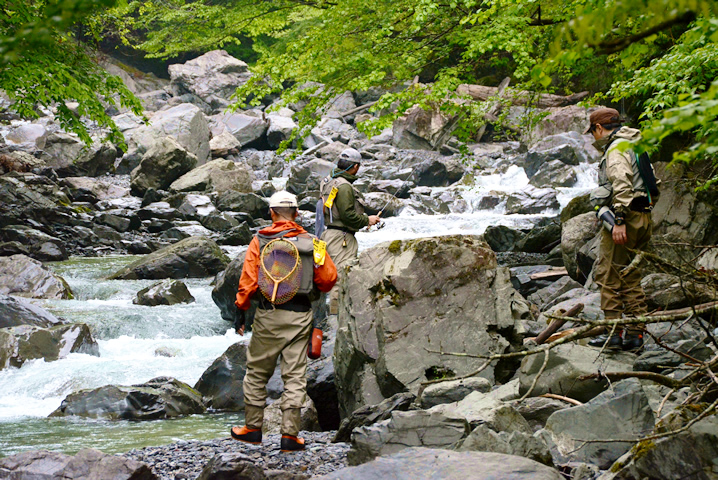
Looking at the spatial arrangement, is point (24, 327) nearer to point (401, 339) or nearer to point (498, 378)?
point (401, 339)

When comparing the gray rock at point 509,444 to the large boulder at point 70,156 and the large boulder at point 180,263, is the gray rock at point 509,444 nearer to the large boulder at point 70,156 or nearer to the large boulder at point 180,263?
the large boulder at point 180,263

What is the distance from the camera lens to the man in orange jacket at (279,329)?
4.78m

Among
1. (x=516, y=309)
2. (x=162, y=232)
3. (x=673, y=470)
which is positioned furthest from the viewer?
(x=162, y=232)

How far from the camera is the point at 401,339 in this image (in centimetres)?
541

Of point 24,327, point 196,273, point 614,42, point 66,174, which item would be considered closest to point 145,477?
point 614,42

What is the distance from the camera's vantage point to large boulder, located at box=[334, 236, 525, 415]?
5.38 m

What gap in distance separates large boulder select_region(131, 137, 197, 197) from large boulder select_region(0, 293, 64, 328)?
13.9 meters

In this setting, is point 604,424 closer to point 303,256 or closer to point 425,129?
point 303,256

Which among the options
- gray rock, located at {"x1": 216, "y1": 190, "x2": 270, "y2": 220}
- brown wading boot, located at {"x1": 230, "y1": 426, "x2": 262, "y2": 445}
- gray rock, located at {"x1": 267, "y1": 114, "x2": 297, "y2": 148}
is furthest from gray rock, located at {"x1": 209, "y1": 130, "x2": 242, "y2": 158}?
brown wading boot, located at {"x1": 230, "y1": 426, "x2": 262, "y2": 445}

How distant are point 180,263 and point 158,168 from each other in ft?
33.2

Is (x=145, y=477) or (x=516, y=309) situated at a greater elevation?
(x=516, y=309)

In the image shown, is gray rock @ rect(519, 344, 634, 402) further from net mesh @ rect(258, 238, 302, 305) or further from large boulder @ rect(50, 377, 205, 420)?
large boulder @ rect(50, 377, 205, 420)

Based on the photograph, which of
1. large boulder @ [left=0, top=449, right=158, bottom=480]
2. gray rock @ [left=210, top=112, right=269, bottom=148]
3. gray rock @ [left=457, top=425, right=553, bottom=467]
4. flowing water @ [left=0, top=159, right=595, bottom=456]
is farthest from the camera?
gray rock @ [left=210, top=112, right=269, bottom=148]

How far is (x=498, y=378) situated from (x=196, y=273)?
1089 cm
